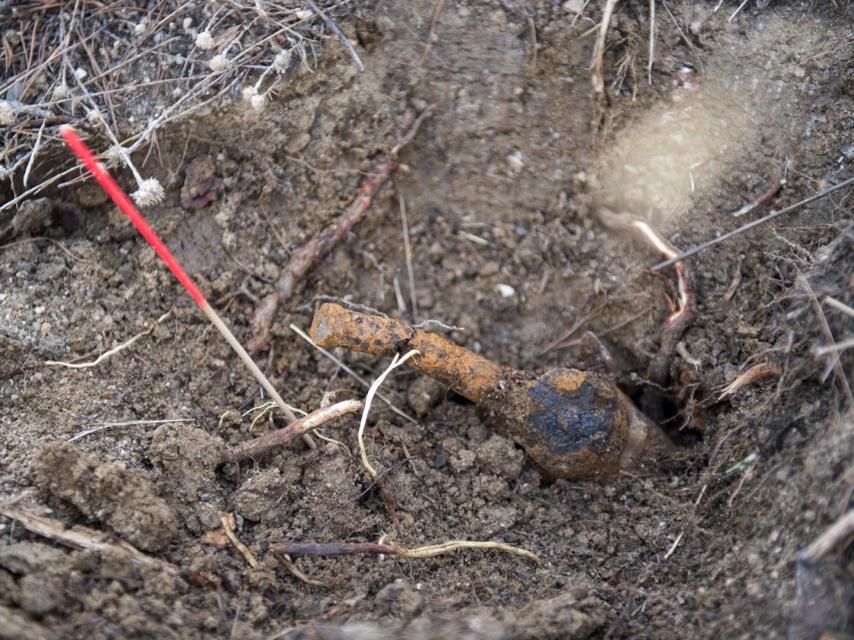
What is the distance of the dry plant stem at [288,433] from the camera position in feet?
7.14

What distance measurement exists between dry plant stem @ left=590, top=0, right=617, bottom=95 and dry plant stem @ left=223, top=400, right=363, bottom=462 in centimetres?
140

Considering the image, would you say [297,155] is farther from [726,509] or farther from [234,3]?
[726,509]

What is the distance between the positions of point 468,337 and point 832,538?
149 cm

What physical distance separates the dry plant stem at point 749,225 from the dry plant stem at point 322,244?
3.28ft

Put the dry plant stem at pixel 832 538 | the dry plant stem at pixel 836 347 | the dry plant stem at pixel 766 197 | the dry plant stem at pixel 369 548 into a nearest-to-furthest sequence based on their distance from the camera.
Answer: the dry plant stem at pixel 832 538 < the dry plant stem at pixel 836 347 < the dry plant stem at pixel 369 548 < the dry plant stem at pixel 766 197

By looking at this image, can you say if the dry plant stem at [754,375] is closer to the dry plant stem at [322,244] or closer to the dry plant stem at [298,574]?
the dry plant stem at [298,574]

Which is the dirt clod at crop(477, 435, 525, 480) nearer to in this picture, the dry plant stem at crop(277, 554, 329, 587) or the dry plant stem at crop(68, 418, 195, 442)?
the dry plant stem at crop(277, 554, 329, 587)

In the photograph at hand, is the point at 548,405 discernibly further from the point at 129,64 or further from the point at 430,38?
the point at 129,64

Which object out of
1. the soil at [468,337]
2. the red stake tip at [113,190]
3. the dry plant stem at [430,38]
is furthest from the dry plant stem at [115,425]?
the dry plant stem at [430,38]

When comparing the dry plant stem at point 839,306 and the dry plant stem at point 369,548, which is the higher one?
the dry plant stem at point 839,306

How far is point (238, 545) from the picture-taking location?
1.95m

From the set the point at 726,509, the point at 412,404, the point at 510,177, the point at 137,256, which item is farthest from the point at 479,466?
the point at 137,256

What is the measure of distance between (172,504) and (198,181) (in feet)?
3.65

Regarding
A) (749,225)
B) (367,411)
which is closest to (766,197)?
(749,225)
